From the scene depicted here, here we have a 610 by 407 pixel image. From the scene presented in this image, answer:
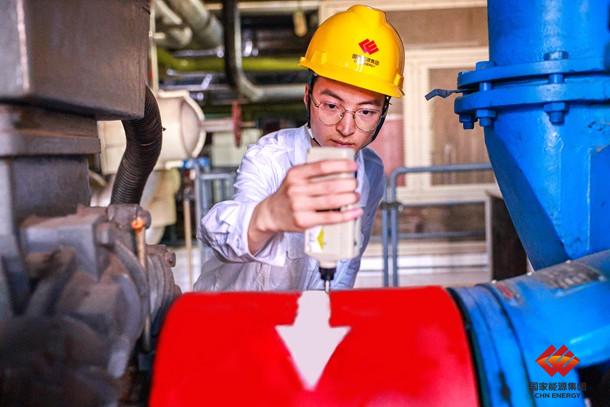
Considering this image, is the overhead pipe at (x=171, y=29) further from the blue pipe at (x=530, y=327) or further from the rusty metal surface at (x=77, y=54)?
the blue pipe at (x=530, y=327)

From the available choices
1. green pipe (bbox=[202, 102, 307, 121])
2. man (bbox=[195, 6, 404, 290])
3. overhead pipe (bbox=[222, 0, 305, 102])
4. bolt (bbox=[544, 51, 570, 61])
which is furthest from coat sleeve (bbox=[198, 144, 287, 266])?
green pipe (bbox=[202, 102, 307, 121])

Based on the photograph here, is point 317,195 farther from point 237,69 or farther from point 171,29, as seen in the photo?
point 237,69

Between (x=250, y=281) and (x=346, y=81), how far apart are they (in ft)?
1.53

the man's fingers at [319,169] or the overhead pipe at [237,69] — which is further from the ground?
the overhead pipe at [237,69]

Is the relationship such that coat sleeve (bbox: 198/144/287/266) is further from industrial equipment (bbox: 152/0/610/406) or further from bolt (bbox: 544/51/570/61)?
bolt (bbox: 544/51/570/61)

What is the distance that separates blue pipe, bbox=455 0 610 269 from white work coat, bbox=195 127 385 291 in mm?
398

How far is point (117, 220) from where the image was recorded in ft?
2.10

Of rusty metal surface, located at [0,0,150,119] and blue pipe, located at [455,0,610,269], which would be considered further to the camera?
blue pipe, located at [455,0,610,269]

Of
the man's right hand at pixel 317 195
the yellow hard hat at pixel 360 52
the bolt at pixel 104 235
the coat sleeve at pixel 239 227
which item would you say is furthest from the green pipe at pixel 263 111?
the bolt at pixel 104 235

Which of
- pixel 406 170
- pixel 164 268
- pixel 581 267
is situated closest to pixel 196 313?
pixel 164 268

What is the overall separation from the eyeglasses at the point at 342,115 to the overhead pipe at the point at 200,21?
3002 mm

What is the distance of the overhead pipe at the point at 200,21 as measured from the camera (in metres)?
3.98

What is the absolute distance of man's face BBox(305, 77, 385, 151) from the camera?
3.82ft

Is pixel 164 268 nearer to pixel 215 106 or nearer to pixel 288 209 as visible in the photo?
pixel 288 209
